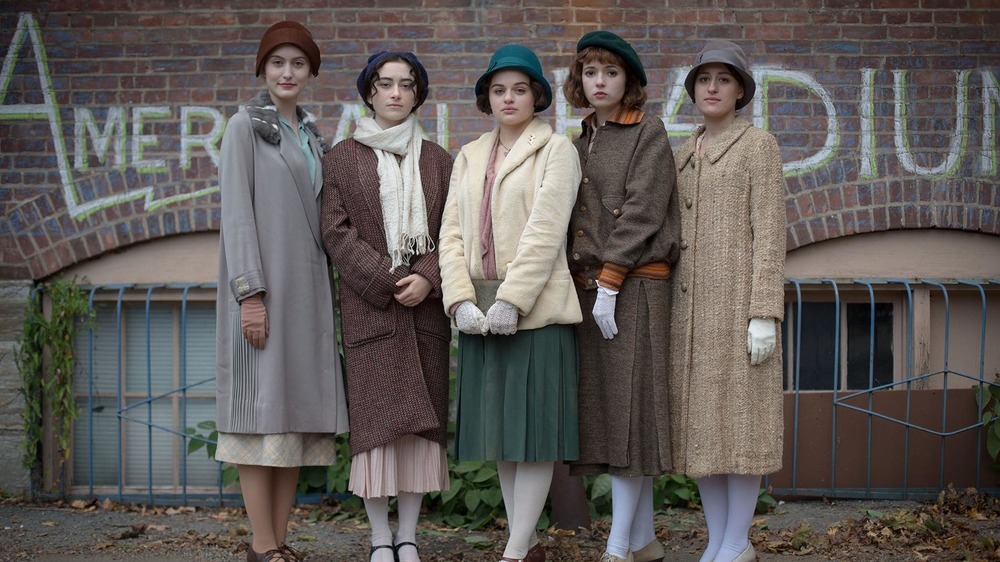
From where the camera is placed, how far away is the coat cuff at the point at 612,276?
366cm

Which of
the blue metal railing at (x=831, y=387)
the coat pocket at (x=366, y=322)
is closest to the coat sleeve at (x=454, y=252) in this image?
the coat pocket at (x=366, y=322)

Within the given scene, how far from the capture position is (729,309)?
368 cm

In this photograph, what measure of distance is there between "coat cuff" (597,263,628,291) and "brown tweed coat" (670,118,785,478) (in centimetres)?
25

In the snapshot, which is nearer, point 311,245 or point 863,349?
point 311,245

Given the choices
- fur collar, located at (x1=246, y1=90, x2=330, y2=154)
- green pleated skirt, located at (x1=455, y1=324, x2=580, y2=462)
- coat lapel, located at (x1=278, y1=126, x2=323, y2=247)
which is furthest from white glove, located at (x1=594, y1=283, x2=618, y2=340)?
fur collar, located at (x1=246, y1=90, x2=330, y2=154)

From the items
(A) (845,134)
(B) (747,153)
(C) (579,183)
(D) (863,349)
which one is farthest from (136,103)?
(D) (863,349)

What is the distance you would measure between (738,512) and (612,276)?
959mm

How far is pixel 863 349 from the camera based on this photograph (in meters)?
5.66

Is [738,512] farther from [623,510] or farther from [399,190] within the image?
[399,190]

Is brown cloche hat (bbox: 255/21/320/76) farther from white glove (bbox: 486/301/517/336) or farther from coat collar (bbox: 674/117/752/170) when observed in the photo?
coat collar (bbox: 674/117/752/170)

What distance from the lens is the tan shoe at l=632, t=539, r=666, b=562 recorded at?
398 cm

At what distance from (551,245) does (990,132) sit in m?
3.00

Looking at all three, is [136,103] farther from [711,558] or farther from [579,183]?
[711,558]

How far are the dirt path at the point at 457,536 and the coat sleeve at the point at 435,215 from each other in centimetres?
125
